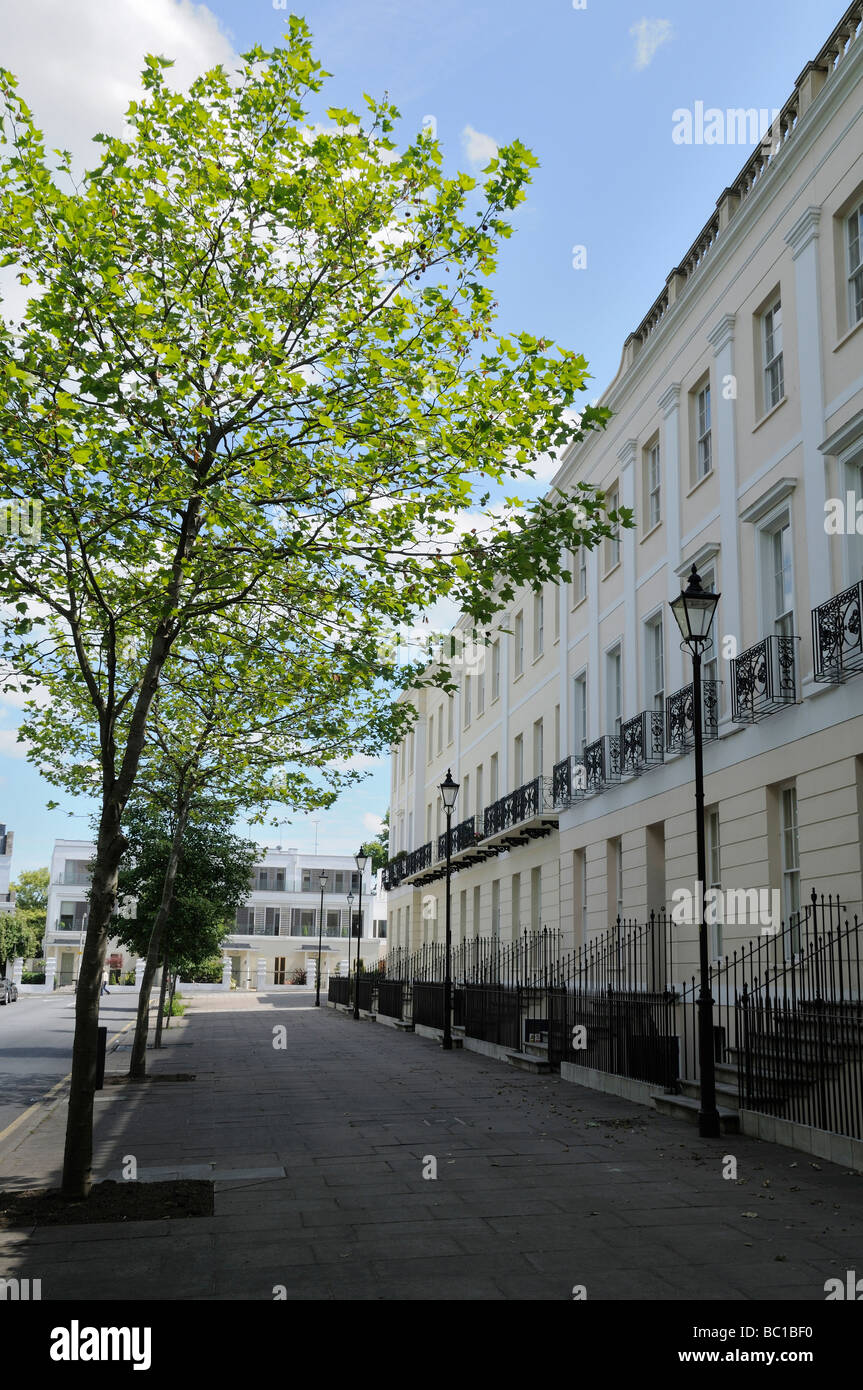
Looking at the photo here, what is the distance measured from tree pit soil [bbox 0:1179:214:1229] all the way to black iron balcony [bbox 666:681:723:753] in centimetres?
971

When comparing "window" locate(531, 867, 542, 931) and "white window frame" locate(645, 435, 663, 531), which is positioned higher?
"white window frame" locate(645, 435, 663, 531)

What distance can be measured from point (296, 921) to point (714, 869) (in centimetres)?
7834

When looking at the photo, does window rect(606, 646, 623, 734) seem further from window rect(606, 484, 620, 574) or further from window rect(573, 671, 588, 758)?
window rect(606, 484, 620, 574)

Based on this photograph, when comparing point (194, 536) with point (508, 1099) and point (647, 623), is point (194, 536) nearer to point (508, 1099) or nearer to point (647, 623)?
point (508, 1099)

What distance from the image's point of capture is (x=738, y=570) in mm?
16312

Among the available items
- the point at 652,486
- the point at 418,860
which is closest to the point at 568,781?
the point at 652,486

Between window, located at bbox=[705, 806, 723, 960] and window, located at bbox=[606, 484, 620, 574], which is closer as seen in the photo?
window, located at bbox=[705, 806, 723, 960]

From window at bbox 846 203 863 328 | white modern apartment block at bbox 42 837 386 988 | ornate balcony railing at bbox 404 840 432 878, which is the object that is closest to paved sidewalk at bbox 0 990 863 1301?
window at bbox 846 203 863 328

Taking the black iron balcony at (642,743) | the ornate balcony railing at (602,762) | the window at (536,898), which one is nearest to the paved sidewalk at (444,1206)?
the black iron balcony at (642,743)

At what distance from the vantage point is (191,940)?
23.2 m

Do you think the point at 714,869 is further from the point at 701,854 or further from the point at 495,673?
the point at 495,673

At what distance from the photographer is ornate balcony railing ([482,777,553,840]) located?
2622 cm
